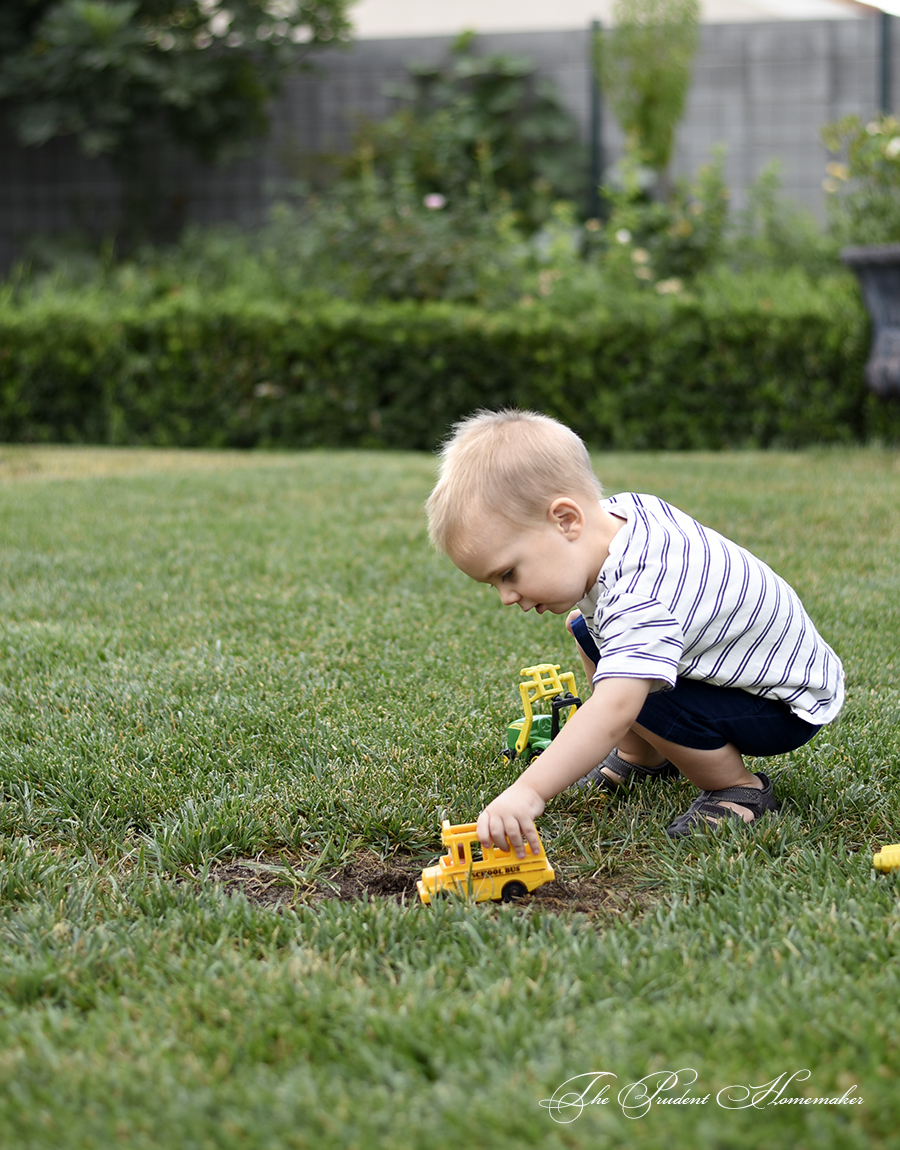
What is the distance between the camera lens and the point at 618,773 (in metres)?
Answer: 2.30

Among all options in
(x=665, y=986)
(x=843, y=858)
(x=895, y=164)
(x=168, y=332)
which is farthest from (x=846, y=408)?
(x=665, y=986)

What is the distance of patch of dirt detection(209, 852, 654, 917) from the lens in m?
1.81

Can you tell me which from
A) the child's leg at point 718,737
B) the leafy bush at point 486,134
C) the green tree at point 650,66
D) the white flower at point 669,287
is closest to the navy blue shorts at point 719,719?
the child's leg at point 718,737

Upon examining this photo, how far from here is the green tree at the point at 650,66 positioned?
34.4ft

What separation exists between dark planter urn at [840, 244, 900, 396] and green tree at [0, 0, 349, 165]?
688 cm

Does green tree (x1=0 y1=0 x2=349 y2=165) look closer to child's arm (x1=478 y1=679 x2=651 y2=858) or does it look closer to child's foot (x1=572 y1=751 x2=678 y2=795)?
child's foot (x1=572 y1=751 x2=678 y2=795)

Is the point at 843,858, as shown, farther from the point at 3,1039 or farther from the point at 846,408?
the point at 846,408

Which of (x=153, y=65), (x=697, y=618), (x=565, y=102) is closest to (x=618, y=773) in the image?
(x=697, y=618)

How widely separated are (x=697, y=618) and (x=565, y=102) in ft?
35.4

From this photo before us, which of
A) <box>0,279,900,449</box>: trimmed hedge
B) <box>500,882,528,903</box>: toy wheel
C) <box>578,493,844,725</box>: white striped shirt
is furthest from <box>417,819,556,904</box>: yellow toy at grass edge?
<box>0,279,900,449</box>: trimmed hedge

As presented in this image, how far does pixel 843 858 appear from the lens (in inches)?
72.7

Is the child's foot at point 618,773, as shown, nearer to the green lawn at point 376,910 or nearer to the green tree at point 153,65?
the green lawn at point 376,910

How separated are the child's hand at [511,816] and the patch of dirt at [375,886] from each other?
0.48 feet

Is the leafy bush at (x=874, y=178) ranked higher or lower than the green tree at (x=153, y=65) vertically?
lower
